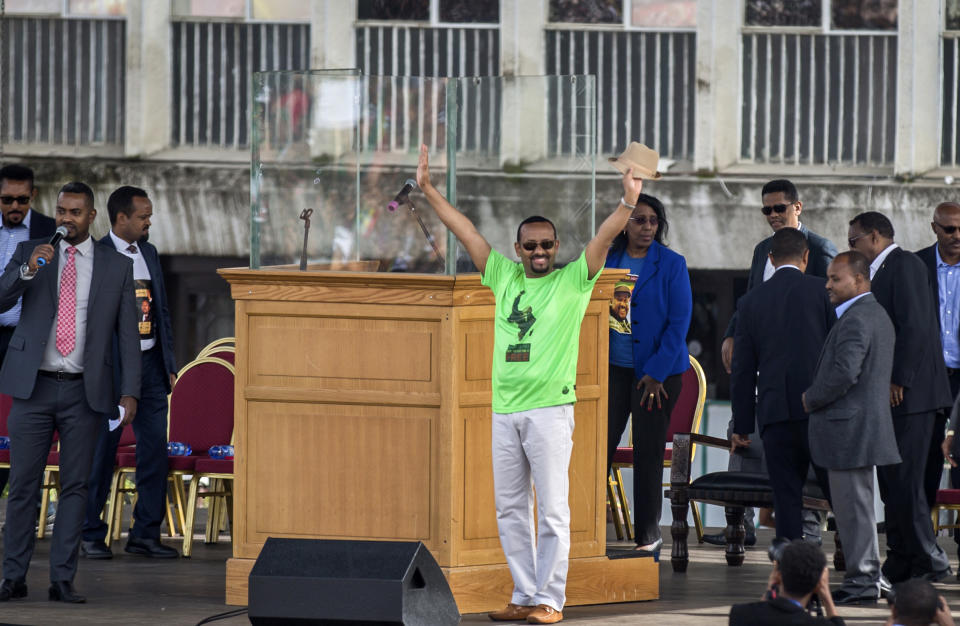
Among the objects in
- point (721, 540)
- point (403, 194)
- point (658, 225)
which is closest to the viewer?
point (403, 194)

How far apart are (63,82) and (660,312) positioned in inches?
290

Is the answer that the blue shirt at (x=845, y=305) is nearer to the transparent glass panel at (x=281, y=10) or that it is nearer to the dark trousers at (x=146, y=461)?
the dark trousers at (x=146, y=461)

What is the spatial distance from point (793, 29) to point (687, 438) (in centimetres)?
548

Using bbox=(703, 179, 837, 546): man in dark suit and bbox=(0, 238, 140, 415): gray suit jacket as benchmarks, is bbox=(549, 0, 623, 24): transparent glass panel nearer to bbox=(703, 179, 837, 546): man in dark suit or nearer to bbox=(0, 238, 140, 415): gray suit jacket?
bbox=(703, 179, 837, 546): man in dark suit

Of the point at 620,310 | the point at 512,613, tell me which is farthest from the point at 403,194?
the point at 512,613

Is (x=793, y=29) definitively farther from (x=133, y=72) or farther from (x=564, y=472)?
(x=564, y=472)

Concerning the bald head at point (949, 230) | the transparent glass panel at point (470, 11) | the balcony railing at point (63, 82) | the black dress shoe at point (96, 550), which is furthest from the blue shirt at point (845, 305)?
the balcony railing at point (63, 82)

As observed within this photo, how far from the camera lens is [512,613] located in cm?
705

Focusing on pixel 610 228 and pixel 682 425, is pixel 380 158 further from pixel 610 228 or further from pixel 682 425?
pixel 682 425

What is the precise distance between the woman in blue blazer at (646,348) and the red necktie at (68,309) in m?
2.68

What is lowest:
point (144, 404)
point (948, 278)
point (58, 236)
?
point (144, 404)

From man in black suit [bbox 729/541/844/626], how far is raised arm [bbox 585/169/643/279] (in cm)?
171

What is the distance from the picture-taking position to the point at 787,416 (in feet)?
25.4

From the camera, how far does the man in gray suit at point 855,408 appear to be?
7.37 meters
